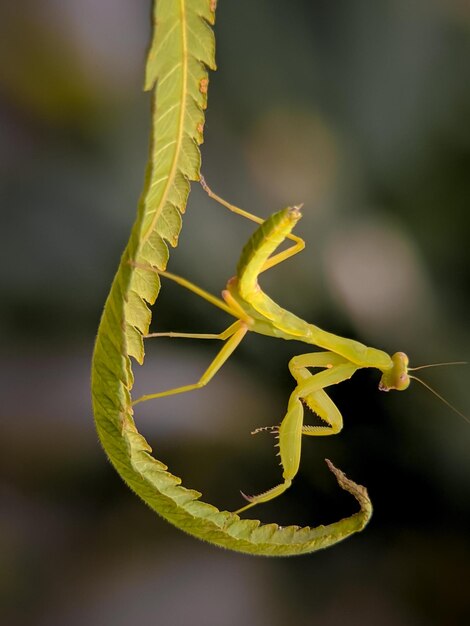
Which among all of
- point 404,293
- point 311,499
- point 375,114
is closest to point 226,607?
point 311,499

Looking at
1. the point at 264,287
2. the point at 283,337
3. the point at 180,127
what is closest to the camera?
the point at 180,127

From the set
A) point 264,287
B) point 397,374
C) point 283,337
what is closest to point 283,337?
point 283,337

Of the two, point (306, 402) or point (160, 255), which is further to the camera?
point (306, 402)

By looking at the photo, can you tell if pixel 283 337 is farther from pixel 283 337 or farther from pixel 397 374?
pixel 397 374

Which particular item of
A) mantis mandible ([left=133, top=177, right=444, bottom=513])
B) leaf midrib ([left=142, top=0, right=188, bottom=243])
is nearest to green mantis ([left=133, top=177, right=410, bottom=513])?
mantis mandible ([left=133, top=177, right=444, bottom=513])

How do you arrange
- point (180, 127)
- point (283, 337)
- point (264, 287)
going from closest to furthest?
1. point (180, 127)
2. point (283, 337)
3. point (264, 287)

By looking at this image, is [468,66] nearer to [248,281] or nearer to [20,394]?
[248,281]

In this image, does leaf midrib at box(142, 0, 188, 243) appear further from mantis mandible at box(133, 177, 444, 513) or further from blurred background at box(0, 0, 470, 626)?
blurred background at box(0, 0, 470, 626)
